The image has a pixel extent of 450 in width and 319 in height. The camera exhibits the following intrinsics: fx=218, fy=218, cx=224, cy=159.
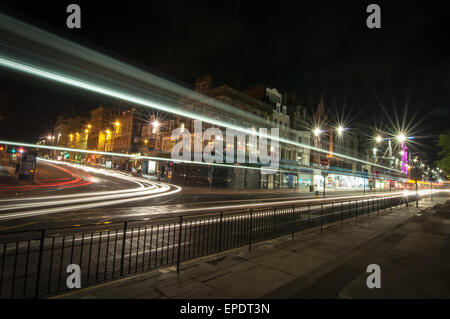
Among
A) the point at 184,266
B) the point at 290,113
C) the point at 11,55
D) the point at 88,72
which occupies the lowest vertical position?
the point at 184,266

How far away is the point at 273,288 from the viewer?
4.23 meters

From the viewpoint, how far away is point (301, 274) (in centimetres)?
492

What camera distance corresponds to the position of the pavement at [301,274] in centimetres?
408

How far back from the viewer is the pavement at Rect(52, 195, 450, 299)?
408 centimetres
